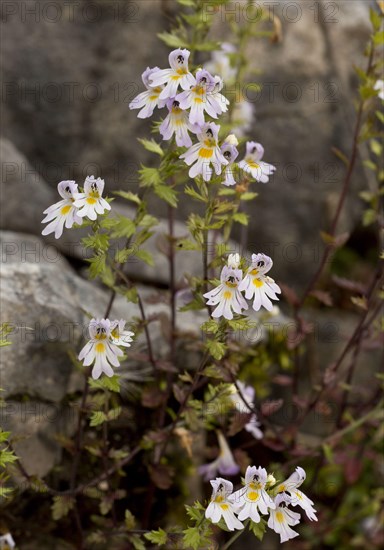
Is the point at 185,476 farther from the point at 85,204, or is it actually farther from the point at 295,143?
the point at 295,143

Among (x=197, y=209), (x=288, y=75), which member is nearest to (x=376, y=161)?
(x=288, y=75)

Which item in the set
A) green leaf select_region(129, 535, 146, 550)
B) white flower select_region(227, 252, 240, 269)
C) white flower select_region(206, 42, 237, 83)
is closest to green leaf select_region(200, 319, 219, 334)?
white flower select_region(227, 252, 240, 269)

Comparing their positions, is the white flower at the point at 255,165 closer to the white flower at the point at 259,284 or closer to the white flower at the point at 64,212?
the white flower at the point at 259,284

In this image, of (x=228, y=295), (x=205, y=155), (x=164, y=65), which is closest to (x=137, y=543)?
(x=228, y=295)

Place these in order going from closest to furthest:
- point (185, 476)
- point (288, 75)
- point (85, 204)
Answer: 1. point (85, 204)
2. point (185, 476)
3. point (288, 75)

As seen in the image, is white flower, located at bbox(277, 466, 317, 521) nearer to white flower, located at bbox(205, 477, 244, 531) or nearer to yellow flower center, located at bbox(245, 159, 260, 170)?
white flower, located at bbox(205, 477, 244, 531)

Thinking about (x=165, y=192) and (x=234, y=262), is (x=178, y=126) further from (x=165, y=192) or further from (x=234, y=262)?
(x=234, y=262)
